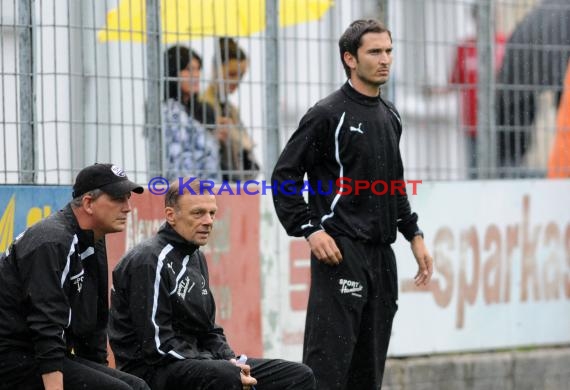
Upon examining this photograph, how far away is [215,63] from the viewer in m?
9.13

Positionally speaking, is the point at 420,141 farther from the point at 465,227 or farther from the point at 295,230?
the point at 295,230

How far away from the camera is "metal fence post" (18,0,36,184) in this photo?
830 cm

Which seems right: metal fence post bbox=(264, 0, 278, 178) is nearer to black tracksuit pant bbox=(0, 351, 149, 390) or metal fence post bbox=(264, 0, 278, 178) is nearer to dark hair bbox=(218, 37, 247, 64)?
dark hair bbox=(218, 37, 247, 64)

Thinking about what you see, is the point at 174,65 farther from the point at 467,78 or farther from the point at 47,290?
the point at 47,290

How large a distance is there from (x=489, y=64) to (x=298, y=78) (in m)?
1.68

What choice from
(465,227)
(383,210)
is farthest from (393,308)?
(465,227)

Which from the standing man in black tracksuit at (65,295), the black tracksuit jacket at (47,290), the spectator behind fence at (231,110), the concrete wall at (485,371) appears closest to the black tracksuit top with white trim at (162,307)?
the standing man in black tracksuit at (65,295)

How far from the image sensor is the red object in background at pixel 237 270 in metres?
9.07


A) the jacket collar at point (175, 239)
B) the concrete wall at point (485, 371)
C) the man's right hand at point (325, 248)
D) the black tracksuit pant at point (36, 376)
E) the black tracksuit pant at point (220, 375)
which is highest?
the jacket collar at point (175, 239)

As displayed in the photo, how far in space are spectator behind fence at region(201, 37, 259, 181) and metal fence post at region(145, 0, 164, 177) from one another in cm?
38

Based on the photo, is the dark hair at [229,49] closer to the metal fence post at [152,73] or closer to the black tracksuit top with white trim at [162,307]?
the metal fence post at [152,73]

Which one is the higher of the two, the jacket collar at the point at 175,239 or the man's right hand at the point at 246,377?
the jacket collar at the point at 175,239

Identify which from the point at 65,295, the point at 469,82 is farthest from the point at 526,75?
the point at 65,295

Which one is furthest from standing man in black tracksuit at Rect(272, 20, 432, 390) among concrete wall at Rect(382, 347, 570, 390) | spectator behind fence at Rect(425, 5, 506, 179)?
spectator behind fence at Rect(425, 5, 506, 179)
